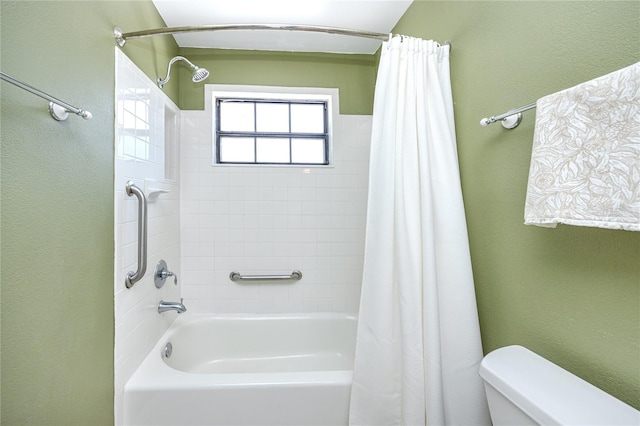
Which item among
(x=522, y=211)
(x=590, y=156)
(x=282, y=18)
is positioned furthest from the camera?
(x=282, y=18)

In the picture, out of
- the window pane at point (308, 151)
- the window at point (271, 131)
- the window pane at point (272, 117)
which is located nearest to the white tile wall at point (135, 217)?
the window at point (271, 131)

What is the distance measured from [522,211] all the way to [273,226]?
1655mm

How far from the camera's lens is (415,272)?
1.32 meters

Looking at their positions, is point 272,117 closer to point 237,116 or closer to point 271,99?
point 271,99

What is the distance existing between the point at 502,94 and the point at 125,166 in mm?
1618

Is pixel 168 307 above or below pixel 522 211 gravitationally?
below

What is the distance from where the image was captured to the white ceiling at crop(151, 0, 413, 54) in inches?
72.8

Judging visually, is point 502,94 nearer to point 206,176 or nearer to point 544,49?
point 544,49

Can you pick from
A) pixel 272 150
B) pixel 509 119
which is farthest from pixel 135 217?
pixel 509 119

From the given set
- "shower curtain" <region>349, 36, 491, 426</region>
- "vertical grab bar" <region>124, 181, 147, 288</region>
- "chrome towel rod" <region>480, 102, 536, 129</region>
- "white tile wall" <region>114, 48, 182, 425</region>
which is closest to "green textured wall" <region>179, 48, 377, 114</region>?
"white tile wall" <region>114, 48, 182, 425</region>

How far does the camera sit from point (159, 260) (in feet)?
6.16

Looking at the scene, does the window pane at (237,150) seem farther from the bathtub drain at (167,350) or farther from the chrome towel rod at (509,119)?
the chrome towel rod at (509,119)

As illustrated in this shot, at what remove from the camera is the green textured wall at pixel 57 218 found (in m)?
0.81

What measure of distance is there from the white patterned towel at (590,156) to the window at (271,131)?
5.81 feet
